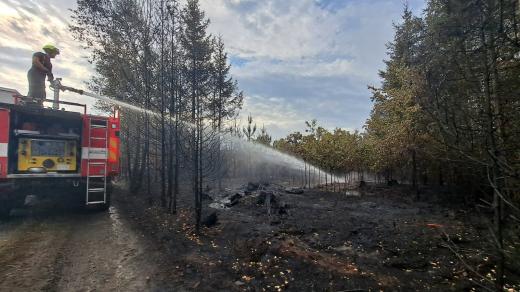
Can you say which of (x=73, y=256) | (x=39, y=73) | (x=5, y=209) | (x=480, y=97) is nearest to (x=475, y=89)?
(x=480, y=97)

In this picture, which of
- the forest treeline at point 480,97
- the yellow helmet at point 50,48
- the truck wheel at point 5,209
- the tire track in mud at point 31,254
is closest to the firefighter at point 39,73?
the yellow helmet at point 50,48

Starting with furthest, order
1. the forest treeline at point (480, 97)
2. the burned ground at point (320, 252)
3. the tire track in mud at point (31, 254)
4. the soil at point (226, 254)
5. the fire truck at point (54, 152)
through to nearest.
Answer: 1. the fire truck at point (54, 152)
2. the burned ground at point (320, 252)
3. the soil at point (226, 254)
4. the tire track in mud at point (31, 254)
5. the forest treeline at point (480, 97)

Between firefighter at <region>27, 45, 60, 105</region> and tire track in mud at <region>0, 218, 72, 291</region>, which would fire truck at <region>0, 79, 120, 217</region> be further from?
tire track in mud at <region>0, 218, 72, 291</region>

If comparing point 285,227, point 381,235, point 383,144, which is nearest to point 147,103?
point 285,227

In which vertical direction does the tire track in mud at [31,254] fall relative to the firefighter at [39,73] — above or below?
below

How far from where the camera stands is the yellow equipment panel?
9.92 metres

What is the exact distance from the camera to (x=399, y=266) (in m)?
7.43

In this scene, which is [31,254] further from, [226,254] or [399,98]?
[399,98]

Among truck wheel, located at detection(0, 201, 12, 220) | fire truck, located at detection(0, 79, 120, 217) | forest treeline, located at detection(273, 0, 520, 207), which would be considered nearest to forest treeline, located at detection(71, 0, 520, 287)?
forest treeline, located at detection(273, 0, 520, 207)

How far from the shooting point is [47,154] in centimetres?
1041

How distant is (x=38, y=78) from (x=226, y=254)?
9893 millimetres

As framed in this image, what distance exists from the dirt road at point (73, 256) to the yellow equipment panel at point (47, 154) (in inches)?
73.3

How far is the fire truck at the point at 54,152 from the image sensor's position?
31.6ft

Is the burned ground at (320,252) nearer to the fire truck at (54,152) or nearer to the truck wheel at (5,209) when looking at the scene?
the fire truck at (54,152)
